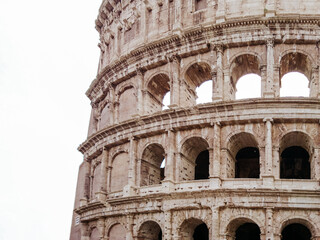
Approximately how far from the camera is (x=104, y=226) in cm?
2284

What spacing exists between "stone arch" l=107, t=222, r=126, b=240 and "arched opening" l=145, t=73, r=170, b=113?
16.6 ft

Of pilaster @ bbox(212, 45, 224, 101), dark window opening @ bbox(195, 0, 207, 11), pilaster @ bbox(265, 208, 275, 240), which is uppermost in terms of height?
dark window opening @ bbox(195, 0, 207, 11)

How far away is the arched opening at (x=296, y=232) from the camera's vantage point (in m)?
21.2

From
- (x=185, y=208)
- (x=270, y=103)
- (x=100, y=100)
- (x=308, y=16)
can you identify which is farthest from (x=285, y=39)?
(x=100, y=100)

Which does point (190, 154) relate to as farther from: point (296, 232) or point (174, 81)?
point (296, 232)

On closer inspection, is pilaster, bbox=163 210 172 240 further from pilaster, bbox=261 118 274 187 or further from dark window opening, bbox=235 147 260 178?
dark window opening, bbox=235 147 260 178

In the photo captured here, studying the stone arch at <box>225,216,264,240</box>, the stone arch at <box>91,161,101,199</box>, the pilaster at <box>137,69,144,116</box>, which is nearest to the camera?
the stone arch at <box>225,216,264,240</box>

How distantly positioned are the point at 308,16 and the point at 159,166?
880cm

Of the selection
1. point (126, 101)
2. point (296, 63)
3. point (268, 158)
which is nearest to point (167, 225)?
point (268, 158)

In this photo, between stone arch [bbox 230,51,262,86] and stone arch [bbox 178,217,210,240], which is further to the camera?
stone arch [bbox 230,51,262,86]

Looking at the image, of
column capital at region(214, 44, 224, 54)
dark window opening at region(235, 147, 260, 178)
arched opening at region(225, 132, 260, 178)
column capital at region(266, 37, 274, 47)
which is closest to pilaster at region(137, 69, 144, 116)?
column capital at region(214, 44, 224, 54)

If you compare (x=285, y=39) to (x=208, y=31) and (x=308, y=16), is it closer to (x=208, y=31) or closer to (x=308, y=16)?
(x=308, y=16)

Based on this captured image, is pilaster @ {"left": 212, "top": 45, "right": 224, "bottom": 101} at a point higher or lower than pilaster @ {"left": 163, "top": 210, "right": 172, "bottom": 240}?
higher

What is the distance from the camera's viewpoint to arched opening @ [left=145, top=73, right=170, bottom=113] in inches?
935
